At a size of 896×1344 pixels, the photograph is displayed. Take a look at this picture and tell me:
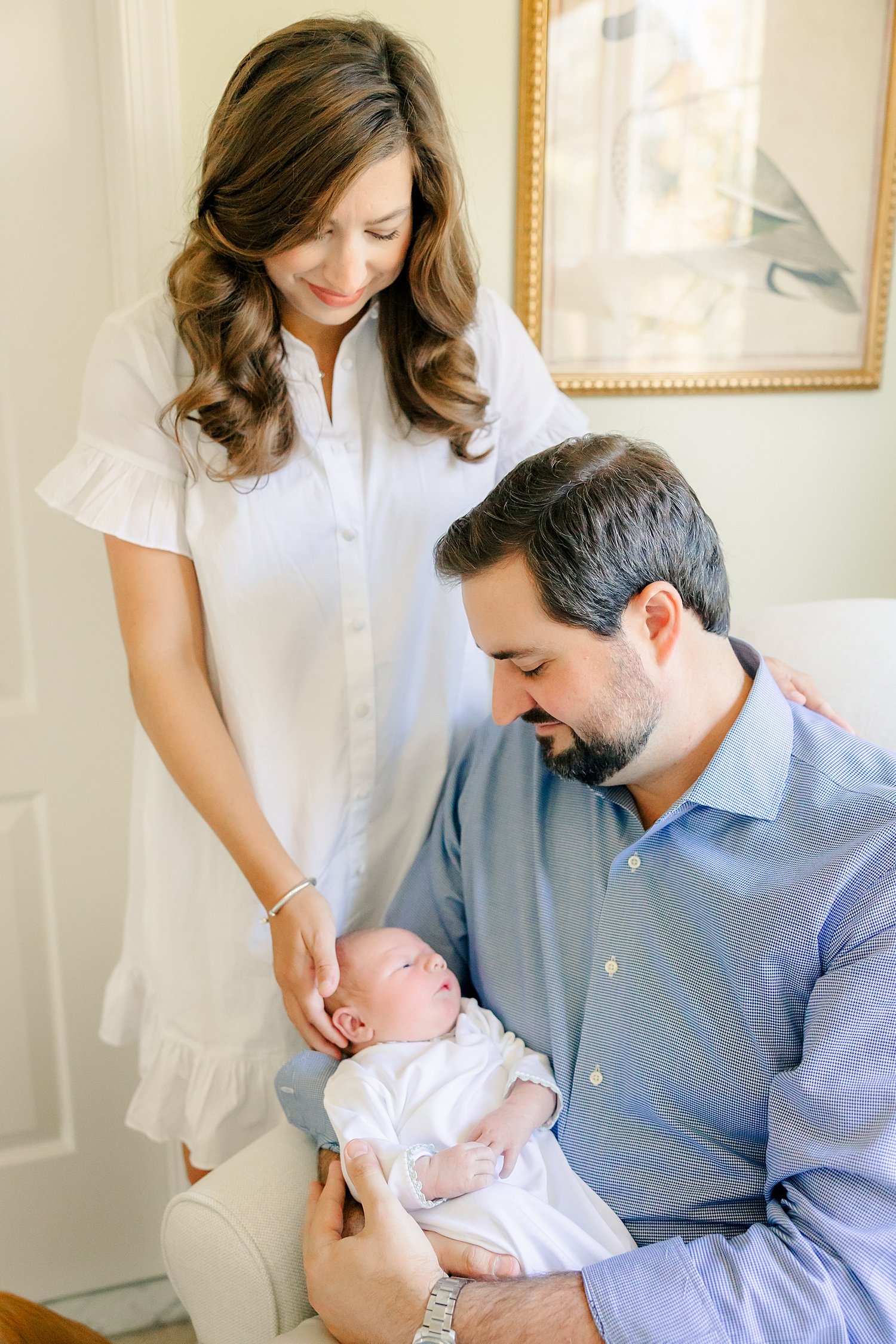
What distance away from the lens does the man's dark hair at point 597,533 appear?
1.25 meters

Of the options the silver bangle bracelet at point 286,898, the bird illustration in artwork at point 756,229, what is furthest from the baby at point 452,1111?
the bird illustration in artwork at point 756,229

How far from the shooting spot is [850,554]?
7.55ft

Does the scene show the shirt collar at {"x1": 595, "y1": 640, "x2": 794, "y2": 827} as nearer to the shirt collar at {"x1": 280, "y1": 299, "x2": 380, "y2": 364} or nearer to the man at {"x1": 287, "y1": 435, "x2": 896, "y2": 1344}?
the man at {"x1": 287, "y1": 435, "x2": 896, "y2": 1344}

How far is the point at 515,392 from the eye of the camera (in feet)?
5.39

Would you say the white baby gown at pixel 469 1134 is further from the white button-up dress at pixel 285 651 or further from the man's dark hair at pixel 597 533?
the man's dark hair at pixel 597 533

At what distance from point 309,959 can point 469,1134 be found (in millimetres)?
297

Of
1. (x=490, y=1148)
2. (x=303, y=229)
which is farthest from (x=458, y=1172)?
(x=303, y=229)

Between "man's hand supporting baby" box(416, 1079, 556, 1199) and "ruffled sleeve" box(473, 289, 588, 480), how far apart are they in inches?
34.8

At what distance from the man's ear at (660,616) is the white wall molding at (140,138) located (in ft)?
3.02

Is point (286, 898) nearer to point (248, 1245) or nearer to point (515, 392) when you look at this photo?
point (248, 1245)

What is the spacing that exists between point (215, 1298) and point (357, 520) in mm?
1014

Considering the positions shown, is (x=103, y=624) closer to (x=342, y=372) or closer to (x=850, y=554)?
(x=342, y=372)

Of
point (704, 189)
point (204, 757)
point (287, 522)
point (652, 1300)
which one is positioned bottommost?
point (652, 1300)

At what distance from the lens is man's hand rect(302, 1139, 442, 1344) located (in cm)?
117
